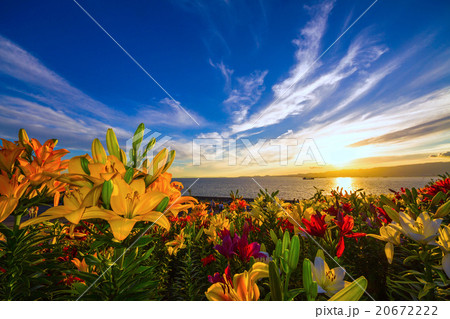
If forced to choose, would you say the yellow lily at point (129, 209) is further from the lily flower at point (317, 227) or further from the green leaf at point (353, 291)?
the lily flower at point (317, 227)

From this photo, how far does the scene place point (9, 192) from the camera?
0.72 metres

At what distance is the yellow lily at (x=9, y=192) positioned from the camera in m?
0.67

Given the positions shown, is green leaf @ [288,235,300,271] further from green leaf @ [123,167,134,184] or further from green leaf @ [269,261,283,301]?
green leaf @ [123,167,134,184]

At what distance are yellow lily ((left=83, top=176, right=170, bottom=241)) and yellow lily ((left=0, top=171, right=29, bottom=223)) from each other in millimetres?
427

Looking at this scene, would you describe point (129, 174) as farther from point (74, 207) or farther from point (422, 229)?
point (422, 229)

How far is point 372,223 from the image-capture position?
153cm

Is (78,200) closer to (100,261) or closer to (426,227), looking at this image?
(100,261)

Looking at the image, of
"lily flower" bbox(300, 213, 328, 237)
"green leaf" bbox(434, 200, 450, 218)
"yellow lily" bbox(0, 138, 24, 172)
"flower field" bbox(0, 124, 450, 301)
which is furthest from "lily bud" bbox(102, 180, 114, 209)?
"green leaf" bbox(434, 200, 450, 218)

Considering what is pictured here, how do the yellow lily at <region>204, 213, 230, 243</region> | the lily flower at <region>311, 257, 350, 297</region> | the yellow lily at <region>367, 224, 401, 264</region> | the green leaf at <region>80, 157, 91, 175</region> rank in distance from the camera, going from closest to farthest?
1. the green leaf at <region>80, 157, 91, 175</region>
2. the lily flower at <region>311, 257, 350, 297</region>
3. the yellow lily at <region>367, 224, 401, 264</region>
4. the yellow lily at <region>204, 213, 230, 243</region>

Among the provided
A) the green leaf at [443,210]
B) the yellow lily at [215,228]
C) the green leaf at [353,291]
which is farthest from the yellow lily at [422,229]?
the yellow lily at [215,228]

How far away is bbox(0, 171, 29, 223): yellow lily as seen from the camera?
0.67 m

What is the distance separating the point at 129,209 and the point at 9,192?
0.54m

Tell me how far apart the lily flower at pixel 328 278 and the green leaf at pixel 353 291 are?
174 mm
